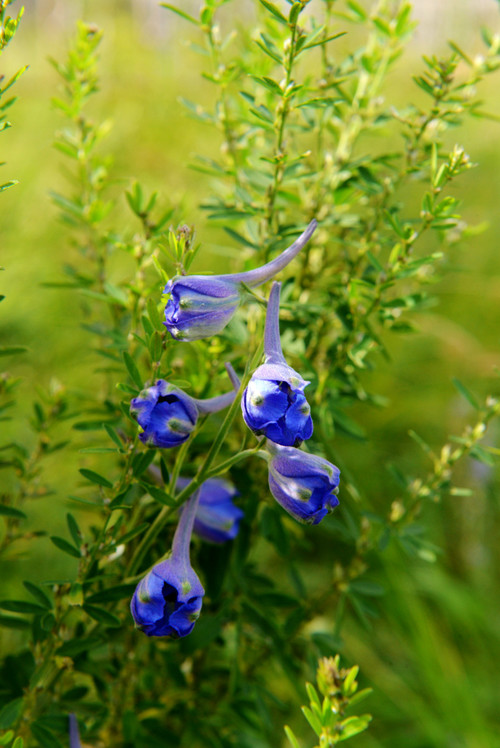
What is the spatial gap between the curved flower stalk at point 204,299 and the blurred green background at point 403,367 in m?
0.40

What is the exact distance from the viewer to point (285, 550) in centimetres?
81

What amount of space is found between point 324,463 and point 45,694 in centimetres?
43

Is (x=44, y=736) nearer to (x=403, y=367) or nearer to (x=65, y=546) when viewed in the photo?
(x=65, y=546)

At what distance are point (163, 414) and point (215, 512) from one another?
19 centimetres

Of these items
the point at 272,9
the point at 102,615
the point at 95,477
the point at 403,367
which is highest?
the point at 272,9

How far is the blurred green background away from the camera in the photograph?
1.77 metres

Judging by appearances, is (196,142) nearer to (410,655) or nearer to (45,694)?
(410,655)

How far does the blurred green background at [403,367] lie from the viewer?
1.77m

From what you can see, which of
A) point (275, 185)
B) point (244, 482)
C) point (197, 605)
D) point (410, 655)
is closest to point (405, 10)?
point (275, 185)

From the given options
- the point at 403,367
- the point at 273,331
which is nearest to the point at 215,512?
the point at 273,331

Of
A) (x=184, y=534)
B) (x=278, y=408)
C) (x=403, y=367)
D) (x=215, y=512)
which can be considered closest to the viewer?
(x=278, y=408)

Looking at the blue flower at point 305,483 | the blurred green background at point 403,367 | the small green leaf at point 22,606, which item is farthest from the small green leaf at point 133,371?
the blurred green background at point 403,367

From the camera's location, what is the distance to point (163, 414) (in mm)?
562

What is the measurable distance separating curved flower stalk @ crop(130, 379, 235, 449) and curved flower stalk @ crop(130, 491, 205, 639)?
10cm
